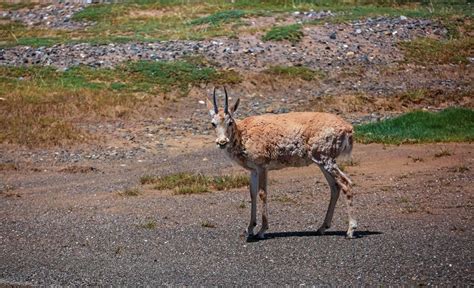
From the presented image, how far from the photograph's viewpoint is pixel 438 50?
25891 millimetres

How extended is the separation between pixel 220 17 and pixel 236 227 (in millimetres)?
16358

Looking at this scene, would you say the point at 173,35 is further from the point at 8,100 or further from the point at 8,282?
the point at 8,282

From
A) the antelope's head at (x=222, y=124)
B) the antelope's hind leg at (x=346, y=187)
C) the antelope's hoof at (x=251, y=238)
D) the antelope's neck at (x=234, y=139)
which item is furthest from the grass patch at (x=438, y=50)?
the antelope's hoof at (x=251, y=238)

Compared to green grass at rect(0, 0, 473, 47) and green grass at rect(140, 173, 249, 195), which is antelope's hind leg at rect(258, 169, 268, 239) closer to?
green grass at rect(140, 173, 249, 195)

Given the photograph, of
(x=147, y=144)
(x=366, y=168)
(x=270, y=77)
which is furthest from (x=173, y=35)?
(x=366, y=168)

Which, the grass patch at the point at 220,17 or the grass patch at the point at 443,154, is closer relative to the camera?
the grass patch at the point at 443,154

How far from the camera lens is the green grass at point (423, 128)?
59.1ft

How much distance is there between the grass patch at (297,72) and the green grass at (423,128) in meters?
3.93

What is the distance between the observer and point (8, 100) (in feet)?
67.7

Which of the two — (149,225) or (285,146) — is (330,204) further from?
(149,225)

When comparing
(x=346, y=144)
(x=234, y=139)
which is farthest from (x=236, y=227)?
(x=346, y=144)

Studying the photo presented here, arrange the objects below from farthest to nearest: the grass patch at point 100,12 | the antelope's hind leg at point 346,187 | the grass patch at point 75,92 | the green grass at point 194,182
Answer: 1. the grass patch at point 100,12
2. the grass patch at point 75,92
3. the green grass at point 194,182
4. the antelope's hind leg at point 346,187

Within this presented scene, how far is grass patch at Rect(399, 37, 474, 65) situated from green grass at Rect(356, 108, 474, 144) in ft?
17.1

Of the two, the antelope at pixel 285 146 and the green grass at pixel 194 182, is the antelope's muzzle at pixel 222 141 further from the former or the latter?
the green grass at pixel 194 182
